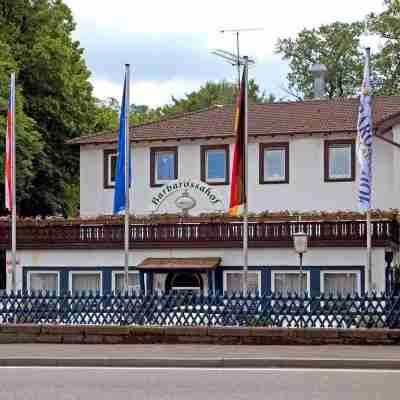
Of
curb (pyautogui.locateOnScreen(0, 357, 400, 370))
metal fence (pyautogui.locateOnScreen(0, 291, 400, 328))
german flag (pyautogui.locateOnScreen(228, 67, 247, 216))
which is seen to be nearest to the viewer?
curb (pyautogui.locateOnScreen(0, 357, 400, 370))

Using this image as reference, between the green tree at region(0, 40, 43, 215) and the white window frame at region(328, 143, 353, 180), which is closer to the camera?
the white window frame at region(328, 143, 353, 180)

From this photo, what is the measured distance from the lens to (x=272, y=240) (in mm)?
37719

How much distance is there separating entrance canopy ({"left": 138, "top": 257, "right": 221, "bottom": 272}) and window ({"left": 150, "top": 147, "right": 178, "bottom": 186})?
22.4 feet

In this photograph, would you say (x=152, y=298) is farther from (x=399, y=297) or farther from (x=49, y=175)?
(x=49, y=175)

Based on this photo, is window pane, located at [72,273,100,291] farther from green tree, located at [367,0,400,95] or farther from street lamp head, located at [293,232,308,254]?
green tree, located at [367,0,400,95]

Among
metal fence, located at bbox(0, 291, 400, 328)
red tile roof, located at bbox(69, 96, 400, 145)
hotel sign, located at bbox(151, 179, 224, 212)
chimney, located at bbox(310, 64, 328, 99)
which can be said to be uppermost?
Answer: chimney, located at bbox(310, 64, 328, 99)

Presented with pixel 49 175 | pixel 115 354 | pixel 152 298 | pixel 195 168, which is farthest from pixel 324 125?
pixel 115 354

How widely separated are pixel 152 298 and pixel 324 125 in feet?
72.4

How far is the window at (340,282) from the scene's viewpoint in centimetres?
3728

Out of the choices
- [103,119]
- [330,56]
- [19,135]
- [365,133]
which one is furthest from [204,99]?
[365,133]

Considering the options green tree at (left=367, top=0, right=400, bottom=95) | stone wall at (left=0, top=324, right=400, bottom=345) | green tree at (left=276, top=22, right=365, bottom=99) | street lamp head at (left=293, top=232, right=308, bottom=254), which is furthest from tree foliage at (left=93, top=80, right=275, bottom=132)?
stone wall at (left=0, top=324, right=400, bottom=345)

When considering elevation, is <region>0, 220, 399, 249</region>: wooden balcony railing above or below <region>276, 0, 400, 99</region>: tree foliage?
below

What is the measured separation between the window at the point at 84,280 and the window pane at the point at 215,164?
24.0 feet

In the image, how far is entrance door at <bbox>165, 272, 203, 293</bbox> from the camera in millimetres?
38625
